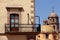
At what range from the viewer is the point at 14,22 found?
98.6 ft

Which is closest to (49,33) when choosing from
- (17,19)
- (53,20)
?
(53,20)

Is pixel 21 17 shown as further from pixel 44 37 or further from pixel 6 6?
pixel 44 37

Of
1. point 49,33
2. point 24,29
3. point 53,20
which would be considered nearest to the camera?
point 24,29

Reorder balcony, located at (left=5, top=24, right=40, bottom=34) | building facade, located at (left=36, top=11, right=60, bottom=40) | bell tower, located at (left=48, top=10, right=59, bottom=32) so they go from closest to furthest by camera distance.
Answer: balcony, located at (left=5, top=24, right=40, bottom=34) → building facade, located at (left=36, top=11, right=60, bottom=40) → bell tower, located at (left=48, top=10, right=59, bottom=32)

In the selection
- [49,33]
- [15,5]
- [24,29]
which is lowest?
[49,33]

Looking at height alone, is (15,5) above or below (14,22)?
above

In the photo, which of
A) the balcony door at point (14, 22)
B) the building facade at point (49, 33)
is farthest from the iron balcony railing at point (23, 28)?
the building facade at point (49, 33)

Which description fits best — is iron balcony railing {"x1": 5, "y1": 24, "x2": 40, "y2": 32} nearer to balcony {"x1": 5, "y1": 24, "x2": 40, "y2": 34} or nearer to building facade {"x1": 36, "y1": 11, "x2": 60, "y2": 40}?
balcony {"x1": 5, "y1": 24, "x2": 40, "y2": 34}

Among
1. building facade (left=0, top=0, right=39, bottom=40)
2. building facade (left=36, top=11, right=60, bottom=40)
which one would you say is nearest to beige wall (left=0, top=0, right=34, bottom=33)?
building facade (left=0, top=0, right=39, bottom=40)

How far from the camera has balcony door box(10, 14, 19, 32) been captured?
2972 centimetres

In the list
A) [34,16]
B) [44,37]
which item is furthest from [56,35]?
[34,16]

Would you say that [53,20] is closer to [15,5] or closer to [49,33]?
[49,33]

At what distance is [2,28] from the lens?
98.1 feet

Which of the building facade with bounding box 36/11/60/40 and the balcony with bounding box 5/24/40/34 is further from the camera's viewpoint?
the building facade with bounding box 36/11/60/40
